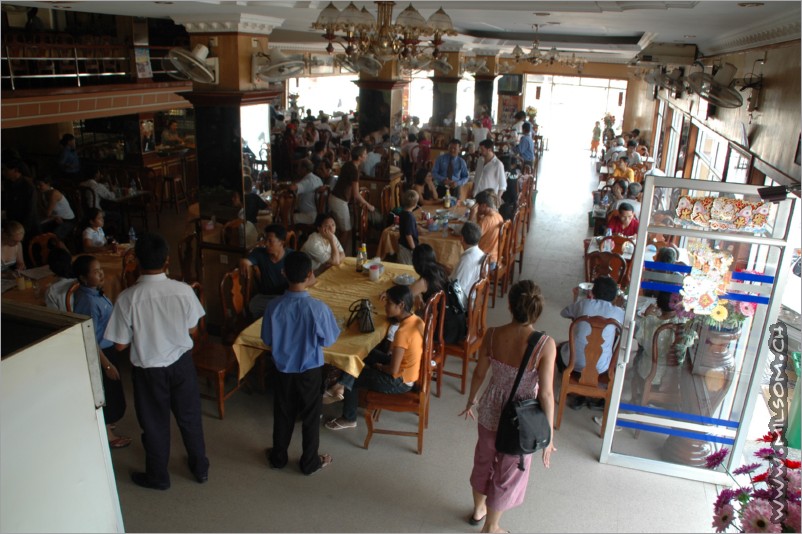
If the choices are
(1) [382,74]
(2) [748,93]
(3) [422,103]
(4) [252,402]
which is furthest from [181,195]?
(3) [422,103]

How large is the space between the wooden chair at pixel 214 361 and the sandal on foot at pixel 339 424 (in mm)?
776

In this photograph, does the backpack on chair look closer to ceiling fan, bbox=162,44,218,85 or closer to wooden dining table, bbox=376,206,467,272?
wooden dining table, bbox=376,206,467,272

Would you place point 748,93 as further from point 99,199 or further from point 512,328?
point 99,199

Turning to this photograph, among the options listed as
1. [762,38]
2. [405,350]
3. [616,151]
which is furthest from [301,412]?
[616,151]

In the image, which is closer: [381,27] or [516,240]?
[381,27]

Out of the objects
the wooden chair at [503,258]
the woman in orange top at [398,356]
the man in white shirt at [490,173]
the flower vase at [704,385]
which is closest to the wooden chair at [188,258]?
the woman in orange top at [398,356]

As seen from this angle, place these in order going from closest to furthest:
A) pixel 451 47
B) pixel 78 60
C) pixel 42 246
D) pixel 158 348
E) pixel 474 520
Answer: pixel 158 348 → pixel 474 520 → pixel 42 246 → pixel 78 60 → pixel 451 47

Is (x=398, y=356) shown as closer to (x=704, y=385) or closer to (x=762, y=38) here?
(x=704, y=385)

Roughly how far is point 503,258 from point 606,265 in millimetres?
1255

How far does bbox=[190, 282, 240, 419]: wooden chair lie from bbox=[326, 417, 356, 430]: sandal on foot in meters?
0.78

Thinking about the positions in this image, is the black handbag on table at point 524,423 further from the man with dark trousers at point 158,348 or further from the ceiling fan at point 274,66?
the ceiling fan at point 274,66

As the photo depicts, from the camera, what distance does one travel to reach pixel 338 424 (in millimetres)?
4551

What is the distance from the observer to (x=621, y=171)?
403 inches

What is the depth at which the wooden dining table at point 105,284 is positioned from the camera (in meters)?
4.80
